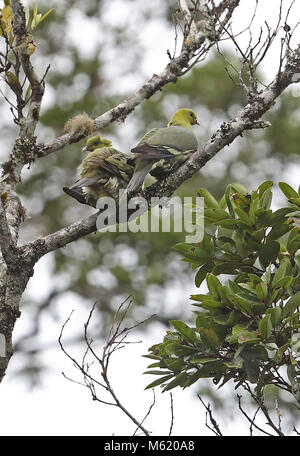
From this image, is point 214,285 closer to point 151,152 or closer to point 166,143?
point 151,152

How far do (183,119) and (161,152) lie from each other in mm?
919

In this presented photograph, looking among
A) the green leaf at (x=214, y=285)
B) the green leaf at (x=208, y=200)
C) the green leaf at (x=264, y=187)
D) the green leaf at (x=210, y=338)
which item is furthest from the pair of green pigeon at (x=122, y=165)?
the green leaf at (x=210, y=338)

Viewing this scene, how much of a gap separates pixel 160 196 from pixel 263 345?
0.90m

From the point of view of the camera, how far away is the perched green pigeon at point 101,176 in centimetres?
311

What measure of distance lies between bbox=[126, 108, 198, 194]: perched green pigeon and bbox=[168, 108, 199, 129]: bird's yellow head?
1.13ft

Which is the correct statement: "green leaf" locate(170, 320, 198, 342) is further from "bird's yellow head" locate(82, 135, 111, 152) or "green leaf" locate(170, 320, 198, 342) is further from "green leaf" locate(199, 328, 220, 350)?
→ "bird's yellow head" locate(82, 135, 111, 152)

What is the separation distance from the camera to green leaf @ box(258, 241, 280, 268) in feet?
7.96

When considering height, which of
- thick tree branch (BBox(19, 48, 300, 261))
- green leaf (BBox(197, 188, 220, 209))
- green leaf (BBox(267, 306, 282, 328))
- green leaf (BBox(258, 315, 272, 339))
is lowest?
green leaf (BBox(258, 315, 272, 339))

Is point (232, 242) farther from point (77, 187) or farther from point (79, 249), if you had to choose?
point (79, 249)

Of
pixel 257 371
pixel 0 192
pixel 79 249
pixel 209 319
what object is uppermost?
pixel 79 249

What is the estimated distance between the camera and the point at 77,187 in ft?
10.1

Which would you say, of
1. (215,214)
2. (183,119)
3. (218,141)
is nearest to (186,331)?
(215,214)

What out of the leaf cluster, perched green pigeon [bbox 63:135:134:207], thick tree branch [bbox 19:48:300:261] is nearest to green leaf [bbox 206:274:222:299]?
the leaf cluster
